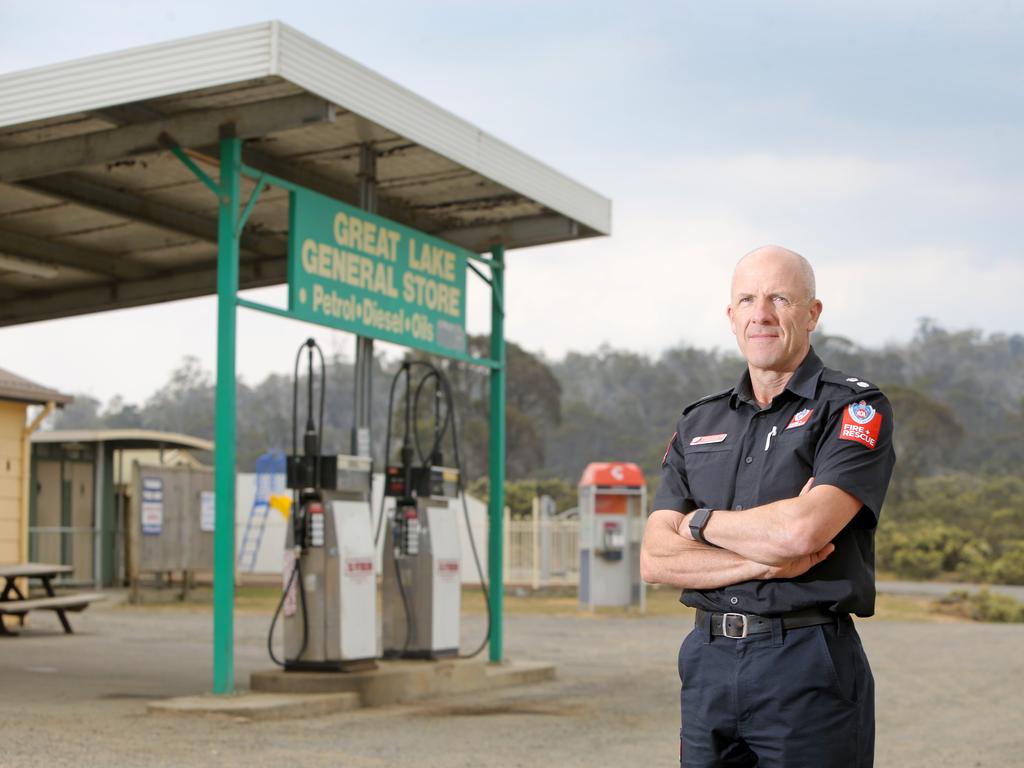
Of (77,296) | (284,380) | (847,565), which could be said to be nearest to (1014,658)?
(77,296)

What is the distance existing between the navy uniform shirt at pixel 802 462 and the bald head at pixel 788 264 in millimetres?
184

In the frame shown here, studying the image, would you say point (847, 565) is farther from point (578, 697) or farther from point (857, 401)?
point (578, 697)

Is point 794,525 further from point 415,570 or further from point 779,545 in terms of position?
point 415,570

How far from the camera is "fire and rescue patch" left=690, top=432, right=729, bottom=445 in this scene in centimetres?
370

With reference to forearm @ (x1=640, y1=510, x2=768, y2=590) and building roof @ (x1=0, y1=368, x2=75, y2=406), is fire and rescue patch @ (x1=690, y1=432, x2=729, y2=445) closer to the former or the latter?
forearm @ (x1=640, y1=510, x2=768, y2=590)

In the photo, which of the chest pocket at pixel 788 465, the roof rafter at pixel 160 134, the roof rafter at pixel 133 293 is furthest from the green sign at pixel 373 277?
the chest pocket at pixel 788 465

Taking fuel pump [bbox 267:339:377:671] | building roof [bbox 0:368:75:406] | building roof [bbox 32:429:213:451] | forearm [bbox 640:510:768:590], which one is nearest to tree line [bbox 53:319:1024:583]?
building roof [bbox 32:429:213:451]

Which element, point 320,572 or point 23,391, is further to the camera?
point 23,391

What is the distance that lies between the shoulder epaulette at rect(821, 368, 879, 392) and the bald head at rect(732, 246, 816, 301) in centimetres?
20

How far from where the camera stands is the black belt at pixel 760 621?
340 centimetres

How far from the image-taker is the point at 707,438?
3.74 m

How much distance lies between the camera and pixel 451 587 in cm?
1202

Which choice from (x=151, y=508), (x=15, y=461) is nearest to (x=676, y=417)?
(x=151, y=508)

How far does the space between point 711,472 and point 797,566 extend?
1.27ft
